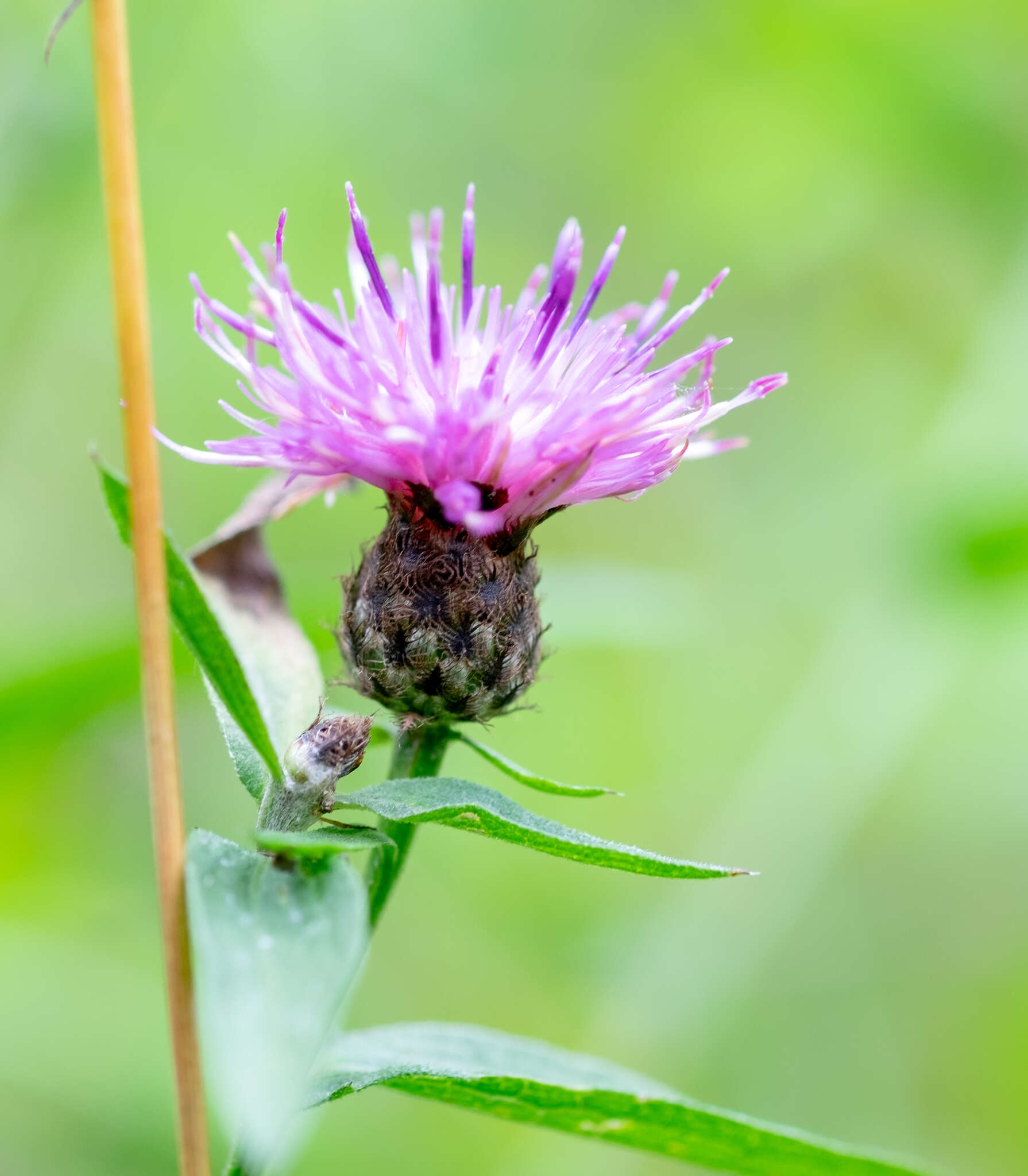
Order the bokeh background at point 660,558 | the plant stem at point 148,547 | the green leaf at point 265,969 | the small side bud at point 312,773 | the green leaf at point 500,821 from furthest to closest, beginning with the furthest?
the bokeh background at point 660,558 < the small side bud at point 312,773 < the green leaf at point 500,821 < the plant stem at point 148,547 < the green leaf at point 265,969

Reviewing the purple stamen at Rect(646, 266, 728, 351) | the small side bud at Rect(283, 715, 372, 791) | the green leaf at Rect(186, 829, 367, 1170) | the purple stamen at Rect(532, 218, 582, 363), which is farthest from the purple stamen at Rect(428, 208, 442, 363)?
the green leaf at Rect(186, 829, 367, 1170)

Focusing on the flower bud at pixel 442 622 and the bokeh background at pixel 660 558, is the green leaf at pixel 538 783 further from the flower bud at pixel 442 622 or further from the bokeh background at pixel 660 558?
the bokeh background at pixel 660 558

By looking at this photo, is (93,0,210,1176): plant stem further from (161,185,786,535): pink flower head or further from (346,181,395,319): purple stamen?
(346,181,395,319): purple stamen

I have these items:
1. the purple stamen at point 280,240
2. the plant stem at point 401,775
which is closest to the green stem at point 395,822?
the plant stem at point 401,775

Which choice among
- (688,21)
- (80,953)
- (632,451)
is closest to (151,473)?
(632,451)

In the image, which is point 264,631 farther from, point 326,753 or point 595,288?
point 595,288

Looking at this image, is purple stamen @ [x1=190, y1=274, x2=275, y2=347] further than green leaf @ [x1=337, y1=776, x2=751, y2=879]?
Yes

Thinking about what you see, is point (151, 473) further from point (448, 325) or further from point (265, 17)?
point (265, 17)

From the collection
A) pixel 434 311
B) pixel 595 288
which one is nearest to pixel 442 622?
pixel 434 311
